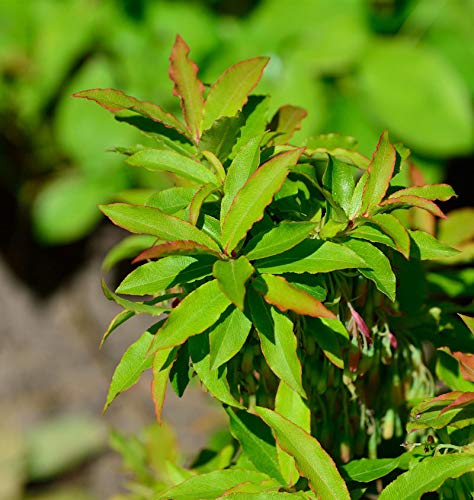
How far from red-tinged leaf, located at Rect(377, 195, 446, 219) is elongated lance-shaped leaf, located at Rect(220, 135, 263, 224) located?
0.45 ft

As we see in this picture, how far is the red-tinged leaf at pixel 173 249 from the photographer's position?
683 mm

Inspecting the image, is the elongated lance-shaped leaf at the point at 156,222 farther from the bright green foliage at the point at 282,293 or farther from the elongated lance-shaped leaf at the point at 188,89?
the elongated lance-shaped leaf at the point at 188,89

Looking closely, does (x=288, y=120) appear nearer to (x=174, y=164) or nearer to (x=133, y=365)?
(x=174, y=164)

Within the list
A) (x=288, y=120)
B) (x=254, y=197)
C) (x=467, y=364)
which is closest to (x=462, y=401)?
(x=467, y=364)

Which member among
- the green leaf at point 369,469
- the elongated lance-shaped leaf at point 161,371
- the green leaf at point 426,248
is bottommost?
the green leaf at point 369,469

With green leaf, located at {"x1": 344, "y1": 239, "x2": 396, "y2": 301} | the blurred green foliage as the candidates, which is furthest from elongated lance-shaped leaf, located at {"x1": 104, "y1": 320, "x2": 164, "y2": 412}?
the blurred green foliage

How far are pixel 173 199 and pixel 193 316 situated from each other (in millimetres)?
150

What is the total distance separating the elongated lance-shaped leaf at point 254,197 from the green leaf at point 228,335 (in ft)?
0.21

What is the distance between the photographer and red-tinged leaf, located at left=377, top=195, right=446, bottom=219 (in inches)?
29.2

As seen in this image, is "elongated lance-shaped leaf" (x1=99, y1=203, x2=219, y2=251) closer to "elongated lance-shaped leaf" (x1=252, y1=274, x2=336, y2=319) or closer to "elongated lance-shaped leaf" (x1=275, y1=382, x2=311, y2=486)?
"elongated lance-shaped leaf" (x1=252, y1=274, x2=336, y2=319)

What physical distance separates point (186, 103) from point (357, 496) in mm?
469

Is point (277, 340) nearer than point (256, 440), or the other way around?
point (277, 340)

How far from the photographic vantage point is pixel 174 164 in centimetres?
82

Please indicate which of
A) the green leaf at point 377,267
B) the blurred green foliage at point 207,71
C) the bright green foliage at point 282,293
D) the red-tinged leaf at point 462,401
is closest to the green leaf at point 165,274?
the bright green foliage at point 282,293
